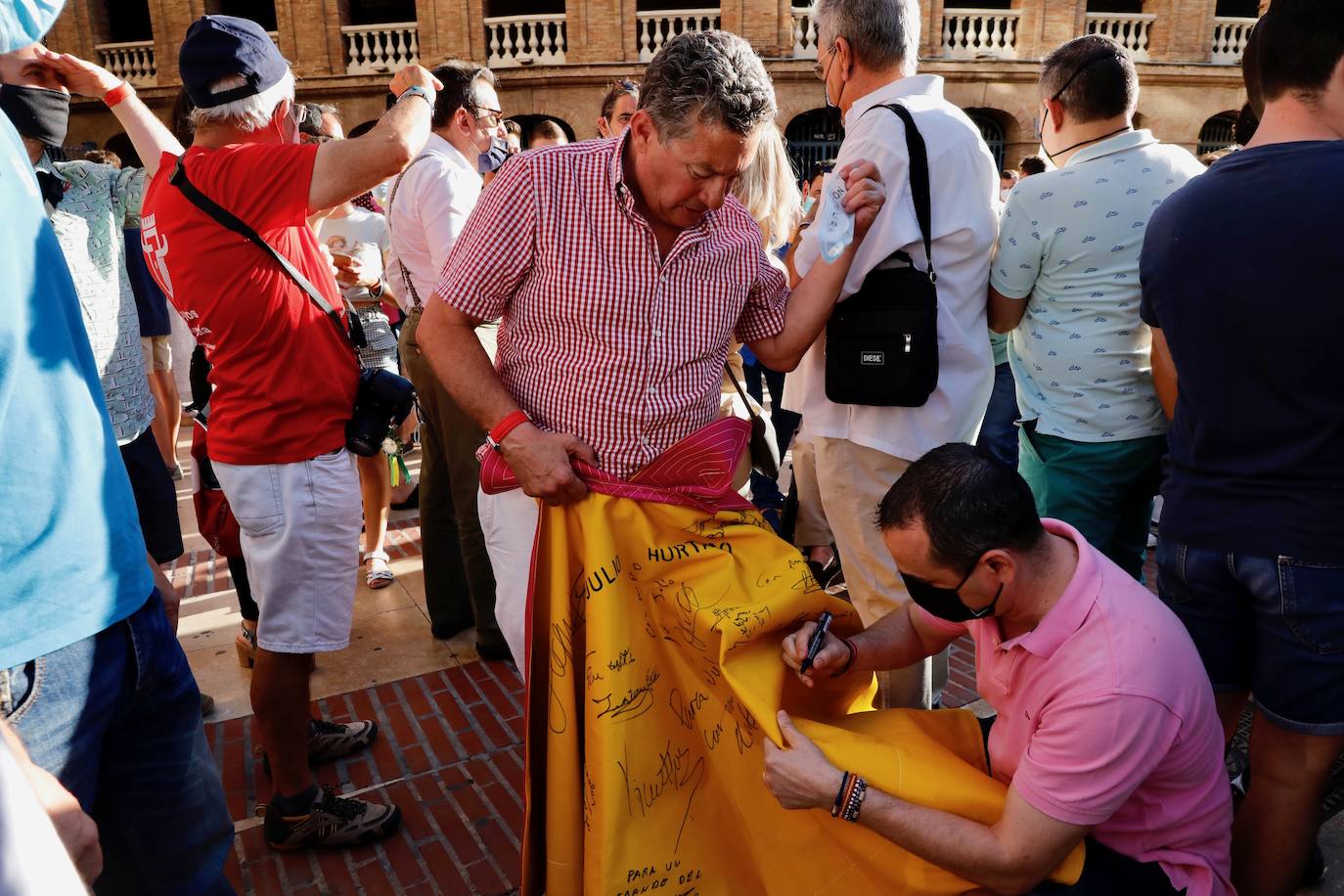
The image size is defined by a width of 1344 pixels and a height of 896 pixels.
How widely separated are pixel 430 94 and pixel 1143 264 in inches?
75.8

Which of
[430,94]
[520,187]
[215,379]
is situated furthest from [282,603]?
[430,94]

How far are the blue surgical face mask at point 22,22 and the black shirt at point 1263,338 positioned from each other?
213cm

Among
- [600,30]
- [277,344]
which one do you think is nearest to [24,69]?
[277,344]

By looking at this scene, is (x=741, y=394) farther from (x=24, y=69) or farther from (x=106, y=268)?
(x=106, y=268)

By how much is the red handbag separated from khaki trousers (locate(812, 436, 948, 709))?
1.89 m

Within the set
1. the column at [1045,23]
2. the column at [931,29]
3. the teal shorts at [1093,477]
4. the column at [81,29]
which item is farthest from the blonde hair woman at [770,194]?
the column at [81,29]

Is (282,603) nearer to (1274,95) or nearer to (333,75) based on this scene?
(1274,95)

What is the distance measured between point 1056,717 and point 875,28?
1940 millimetres

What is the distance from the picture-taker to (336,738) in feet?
10.2

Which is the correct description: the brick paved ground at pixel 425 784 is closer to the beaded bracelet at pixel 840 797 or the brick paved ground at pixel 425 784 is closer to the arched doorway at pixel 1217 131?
the beaded bracelet at pixel 840 797

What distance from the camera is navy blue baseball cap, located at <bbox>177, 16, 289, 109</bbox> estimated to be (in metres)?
2.26

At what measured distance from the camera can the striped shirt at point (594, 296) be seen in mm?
1982

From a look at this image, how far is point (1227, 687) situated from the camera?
208 cm

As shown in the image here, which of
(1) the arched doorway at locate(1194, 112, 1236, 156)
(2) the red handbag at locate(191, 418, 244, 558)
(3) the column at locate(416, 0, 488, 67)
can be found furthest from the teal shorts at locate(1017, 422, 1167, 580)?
(1) the arched doorway at locate(1194, 112, 1236, 156)
